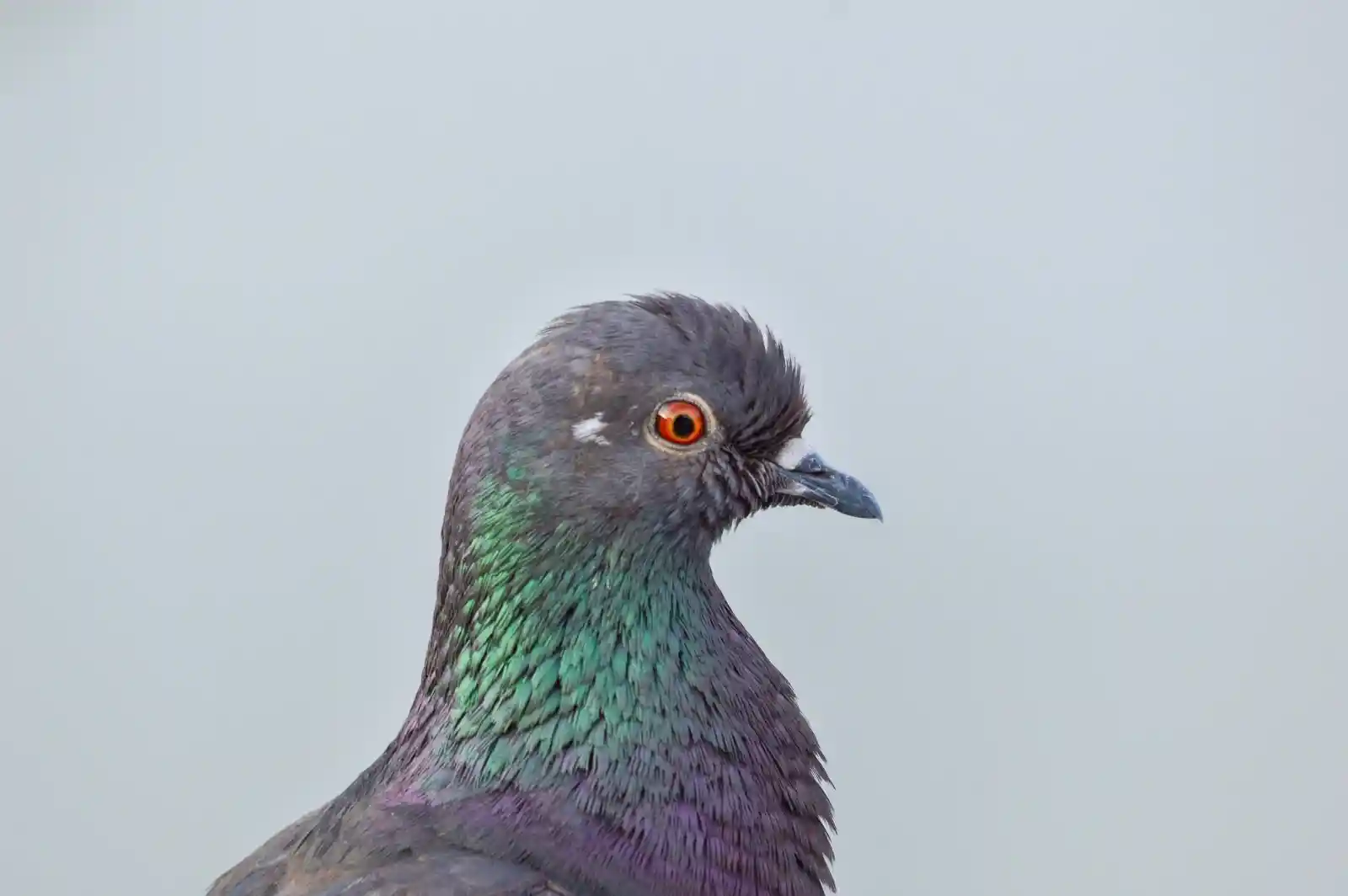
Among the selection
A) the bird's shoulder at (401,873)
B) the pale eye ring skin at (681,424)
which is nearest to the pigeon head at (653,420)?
the pale eye ring skin at (681,424)

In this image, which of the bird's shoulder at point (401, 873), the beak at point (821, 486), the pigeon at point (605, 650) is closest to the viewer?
the bird's shoulder at point (401, 873)

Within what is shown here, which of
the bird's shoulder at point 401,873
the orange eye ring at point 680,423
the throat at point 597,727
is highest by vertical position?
the orange eye ring at point 680,423

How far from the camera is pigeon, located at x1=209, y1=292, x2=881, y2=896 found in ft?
7.23

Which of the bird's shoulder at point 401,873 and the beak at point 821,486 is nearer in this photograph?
the bird's shoulder at point 401,873

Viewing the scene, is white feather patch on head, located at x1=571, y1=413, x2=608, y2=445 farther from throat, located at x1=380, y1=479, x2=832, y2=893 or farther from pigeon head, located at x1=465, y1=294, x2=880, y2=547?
throat, located at x1=380, y1=479, x2=832, y2=893

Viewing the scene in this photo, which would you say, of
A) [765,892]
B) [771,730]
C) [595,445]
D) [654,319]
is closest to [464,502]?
[595,445]

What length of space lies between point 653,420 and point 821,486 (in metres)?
0.33

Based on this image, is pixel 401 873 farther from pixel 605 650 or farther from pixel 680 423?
pixel 680 423

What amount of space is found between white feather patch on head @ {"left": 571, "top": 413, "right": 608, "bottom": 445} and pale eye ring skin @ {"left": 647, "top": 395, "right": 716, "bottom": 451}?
78 mm

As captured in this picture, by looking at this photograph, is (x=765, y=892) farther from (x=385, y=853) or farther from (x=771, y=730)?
(x=385, y=853)

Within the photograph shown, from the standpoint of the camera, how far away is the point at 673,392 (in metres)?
2.25

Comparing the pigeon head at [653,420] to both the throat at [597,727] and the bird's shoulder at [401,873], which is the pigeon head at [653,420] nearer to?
the throat at [597,727]

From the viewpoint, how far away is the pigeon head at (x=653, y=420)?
2.23 metres

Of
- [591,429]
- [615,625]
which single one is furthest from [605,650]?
[591,429]
